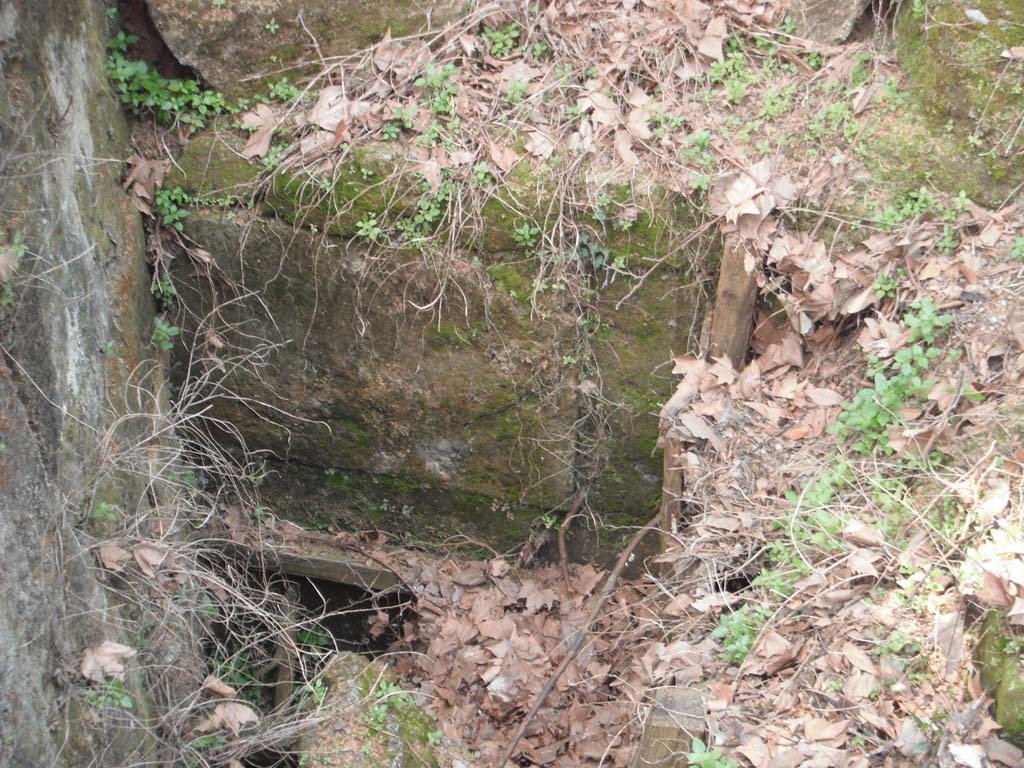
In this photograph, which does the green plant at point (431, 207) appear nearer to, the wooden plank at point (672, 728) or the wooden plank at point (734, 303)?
the wooden plank at point (734, 303)

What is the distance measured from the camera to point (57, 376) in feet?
9.87

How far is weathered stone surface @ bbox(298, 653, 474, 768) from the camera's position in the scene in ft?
11.4

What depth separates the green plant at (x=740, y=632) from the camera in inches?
121

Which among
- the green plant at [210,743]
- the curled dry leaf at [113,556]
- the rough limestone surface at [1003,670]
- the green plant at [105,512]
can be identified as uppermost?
the rough limestone surface at [1003,670]

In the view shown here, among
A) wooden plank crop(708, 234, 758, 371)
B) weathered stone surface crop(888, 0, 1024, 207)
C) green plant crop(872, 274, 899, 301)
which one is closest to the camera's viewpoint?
weathered stone surface crop(888, 0, 1024, 207)

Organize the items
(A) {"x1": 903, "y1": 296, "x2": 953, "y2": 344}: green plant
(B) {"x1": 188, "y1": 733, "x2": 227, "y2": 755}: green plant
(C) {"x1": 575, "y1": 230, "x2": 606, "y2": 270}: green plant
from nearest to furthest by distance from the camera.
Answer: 1. (B) {"x1": 188, "y1": 733, "x2": 227, "y2": 755}: green plant
2. (A) {"x1": 903, "y1": 296, "x2": 953, "y2": 344}: green plant
3. (C) {"x1": 575, "y1": 230, "x2": 606, "y2": 270}: green plant

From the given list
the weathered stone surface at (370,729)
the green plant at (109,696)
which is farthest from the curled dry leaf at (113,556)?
the weathered stone surface at (370,729)

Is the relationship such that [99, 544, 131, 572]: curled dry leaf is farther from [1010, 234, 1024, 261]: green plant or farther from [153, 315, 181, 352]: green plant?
[1010, 234, 1024, 261]: green plant

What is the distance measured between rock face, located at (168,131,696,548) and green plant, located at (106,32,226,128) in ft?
0.49

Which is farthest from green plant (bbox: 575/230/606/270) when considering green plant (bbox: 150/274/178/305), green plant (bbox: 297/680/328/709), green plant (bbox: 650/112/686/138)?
green plant (bbox: 297/680/328/709)

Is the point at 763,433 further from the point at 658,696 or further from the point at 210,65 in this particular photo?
the point at 210,65

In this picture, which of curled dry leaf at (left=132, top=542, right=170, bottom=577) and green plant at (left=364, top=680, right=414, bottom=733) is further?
green plant at (left=364, top=680, right=414, bottom=733)

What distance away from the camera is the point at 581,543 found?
4.71 m

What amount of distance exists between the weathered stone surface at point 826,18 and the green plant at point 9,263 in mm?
3466
